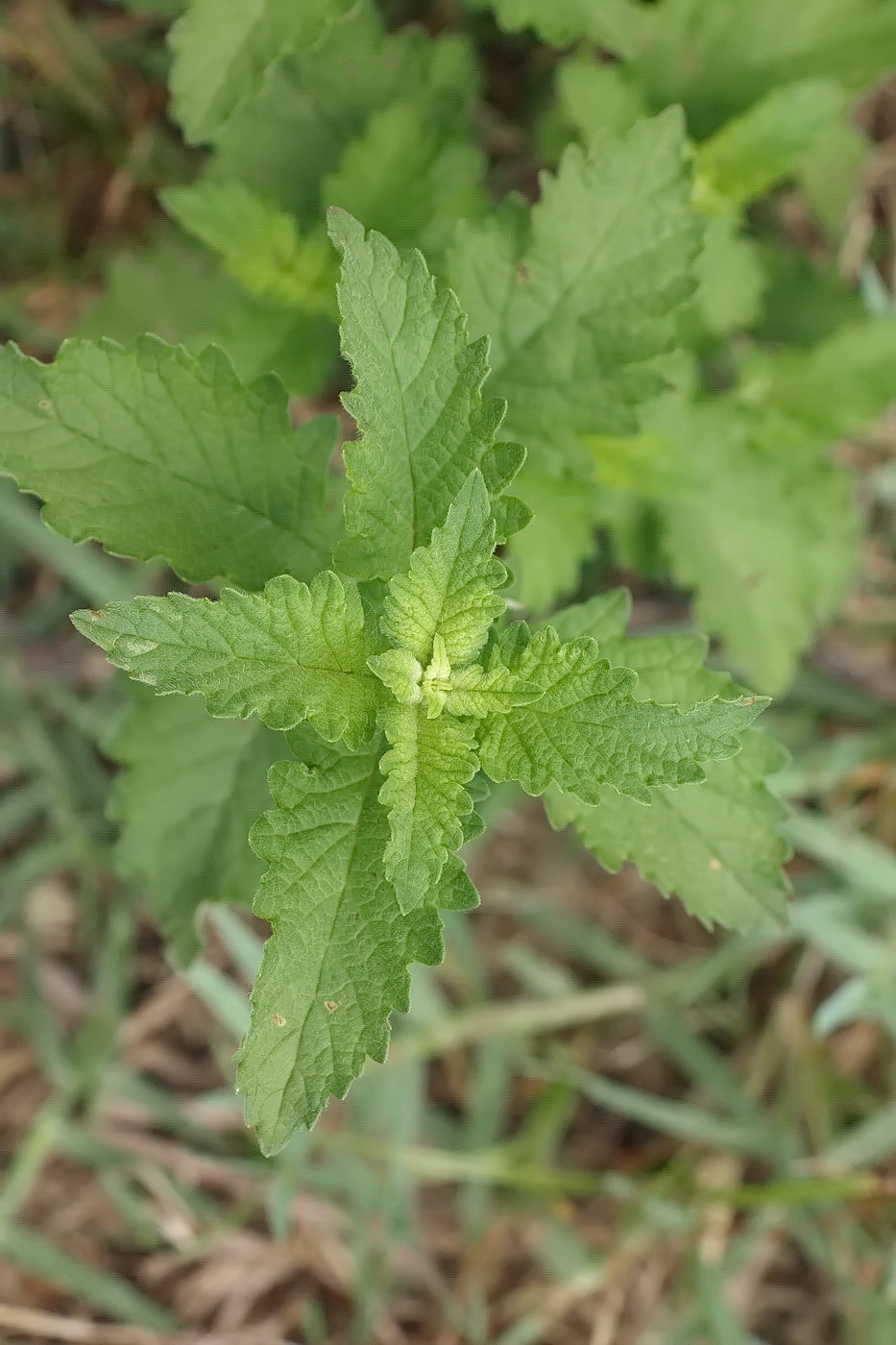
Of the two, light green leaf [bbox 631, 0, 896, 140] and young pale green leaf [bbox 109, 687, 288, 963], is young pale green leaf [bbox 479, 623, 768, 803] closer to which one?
young pale green leaf [bbox 109, 687, 288, 963]

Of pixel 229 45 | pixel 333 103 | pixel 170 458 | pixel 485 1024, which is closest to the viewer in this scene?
pixel 170 458

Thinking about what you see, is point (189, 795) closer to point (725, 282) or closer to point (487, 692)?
point (487, 692)

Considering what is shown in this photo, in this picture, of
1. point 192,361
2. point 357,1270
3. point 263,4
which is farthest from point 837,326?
point 357,1270

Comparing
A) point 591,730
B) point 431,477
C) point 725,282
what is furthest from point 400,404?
point 725,282

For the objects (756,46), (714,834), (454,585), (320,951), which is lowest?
(320,951)

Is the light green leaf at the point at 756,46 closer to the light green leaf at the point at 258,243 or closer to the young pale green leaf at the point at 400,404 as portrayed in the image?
the light green leaf at the point at 258,243

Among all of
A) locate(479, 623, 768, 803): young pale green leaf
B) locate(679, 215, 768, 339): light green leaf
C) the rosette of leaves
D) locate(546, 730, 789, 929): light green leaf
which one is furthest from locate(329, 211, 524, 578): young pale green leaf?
locate(679, 215, 768, 339): light green leaf

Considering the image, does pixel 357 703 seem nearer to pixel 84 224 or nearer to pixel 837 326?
pixel 837 326
